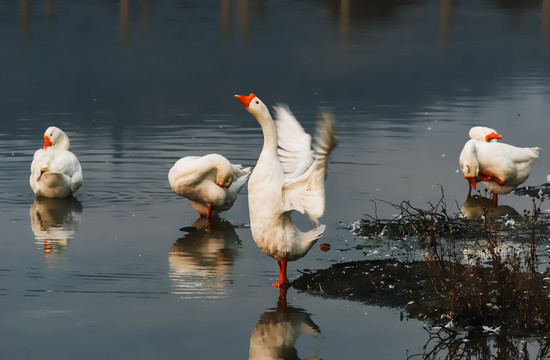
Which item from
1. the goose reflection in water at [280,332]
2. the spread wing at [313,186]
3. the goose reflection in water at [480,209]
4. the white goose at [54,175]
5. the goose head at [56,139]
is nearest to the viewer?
the goose reflection in water at [280,332]

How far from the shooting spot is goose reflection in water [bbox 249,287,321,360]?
8.91 metres

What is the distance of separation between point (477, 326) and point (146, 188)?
824 cm

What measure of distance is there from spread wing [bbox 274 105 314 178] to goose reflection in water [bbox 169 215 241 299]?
1422 millimetres

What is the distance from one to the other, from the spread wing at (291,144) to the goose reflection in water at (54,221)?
3214 mm

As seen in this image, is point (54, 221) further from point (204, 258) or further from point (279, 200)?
point (279, 200)

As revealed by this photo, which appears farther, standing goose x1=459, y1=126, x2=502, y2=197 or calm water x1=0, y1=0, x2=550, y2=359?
standing goose x1=459, y1=126, x2=502, y2=197

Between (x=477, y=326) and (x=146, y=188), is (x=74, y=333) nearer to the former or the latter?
(x=477, y=326)

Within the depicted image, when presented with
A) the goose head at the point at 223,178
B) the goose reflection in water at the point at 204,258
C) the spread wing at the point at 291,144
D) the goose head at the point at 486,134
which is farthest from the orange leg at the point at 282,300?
the goose head at the point at 486,134

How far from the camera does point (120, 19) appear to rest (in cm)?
5944

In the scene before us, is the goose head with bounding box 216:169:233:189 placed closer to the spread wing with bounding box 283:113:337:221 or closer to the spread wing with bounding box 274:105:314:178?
the spread wing with bounding box 274:105:314:178

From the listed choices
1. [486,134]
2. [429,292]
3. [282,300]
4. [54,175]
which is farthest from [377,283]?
[54,175]

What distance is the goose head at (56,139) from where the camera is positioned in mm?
16306

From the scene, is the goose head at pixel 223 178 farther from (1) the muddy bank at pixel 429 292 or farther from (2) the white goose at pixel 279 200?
(1) the muddy bank at pixel 429 292

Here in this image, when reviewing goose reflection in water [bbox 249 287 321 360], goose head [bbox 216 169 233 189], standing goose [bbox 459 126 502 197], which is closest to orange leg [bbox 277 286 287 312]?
goose reflection in water [bbox 249 287 321 360]
